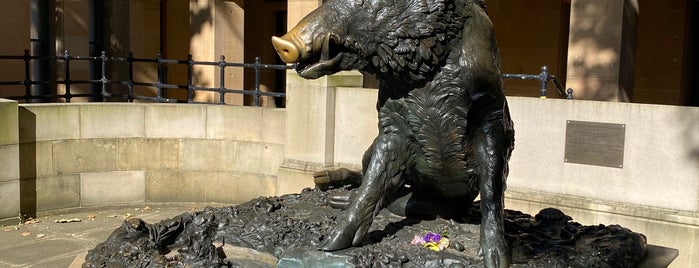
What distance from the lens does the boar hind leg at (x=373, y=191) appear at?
4434mm

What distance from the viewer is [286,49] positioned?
3.93m

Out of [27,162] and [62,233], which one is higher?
[27,162]

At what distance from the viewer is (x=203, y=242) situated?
15.9 ft

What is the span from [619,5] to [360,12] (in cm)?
638

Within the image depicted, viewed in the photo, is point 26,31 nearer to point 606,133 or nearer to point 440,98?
point 606,133

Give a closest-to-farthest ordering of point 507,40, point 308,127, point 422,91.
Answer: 1. point 422,91
2. point 308,127
3. point 507,40

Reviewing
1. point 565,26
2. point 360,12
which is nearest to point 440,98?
point 360,12

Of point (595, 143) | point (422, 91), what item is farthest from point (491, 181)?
point (595, 143)

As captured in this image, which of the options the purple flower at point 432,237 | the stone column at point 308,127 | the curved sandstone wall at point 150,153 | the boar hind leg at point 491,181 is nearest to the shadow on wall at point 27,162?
the curved sandstone wall at point 150,153

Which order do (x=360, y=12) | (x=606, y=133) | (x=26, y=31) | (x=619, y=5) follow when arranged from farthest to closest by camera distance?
1. (x=26, y=31)
2. (x=619, y=5)
3. (x=606, y=133)
4. (x=360, y=12)

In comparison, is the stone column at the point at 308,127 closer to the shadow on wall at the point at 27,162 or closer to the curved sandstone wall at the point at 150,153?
the curved sandstone wall at the point at 150,153

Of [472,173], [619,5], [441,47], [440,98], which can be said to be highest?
[619,5]

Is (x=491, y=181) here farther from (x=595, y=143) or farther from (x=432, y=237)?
(x=595, y=143)

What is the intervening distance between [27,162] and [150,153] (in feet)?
Answer: 5.48
